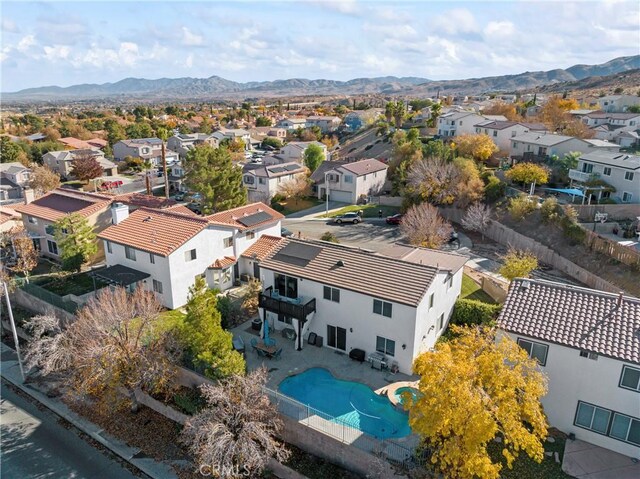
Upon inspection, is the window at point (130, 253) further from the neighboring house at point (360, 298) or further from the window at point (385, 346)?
the window at point (385, 346)

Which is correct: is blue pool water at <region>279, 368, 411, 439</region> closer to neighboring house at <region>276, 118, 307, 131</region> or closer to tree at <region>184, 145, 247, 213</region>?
tree at <region>184, 145, 247, 213</region>

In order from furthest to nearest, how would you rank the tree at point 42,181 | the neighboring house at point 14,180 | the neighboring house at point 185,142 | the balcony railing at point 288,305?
the neighboring house at point 185,142 → the neighboring house at point 14,180 → the tree at point 42,181 → the balcony railing at point 288,305

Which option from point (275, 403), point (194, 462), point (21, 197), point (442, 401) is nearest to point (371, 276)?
point (275, 403)

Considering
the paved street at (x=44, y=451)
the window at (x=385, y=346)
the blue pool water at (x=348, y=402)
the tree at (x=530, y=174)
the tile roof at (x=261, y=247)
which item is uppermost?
the tree at (x=530, y=174)

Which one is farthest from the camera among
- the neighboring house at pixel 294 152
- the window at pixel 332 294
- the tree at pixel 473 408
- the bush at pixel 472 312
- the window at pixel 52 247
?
the neighboring house at pixel 294 152

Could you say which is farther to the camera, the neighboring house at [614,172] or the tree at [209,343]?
the neighboring house at [614,172]

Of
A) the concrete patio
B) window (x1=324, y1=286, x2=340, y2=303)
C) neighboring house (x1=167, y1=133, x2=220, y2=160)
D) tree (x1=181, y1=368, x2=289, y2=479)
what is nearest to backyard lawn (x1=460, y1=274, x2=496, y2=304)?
window (x1=324, y1=286, x2=340, y2=303)

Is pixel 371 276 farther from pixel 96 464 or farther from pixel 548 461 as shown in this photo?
pixel 96 464

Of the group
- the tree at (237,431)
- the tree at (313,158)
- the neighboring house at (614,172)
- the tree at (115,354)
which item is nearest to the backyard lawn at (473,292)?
the tree at (237,431)

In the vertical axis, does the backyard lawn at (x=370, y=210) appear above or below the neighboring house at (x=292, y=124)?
below
